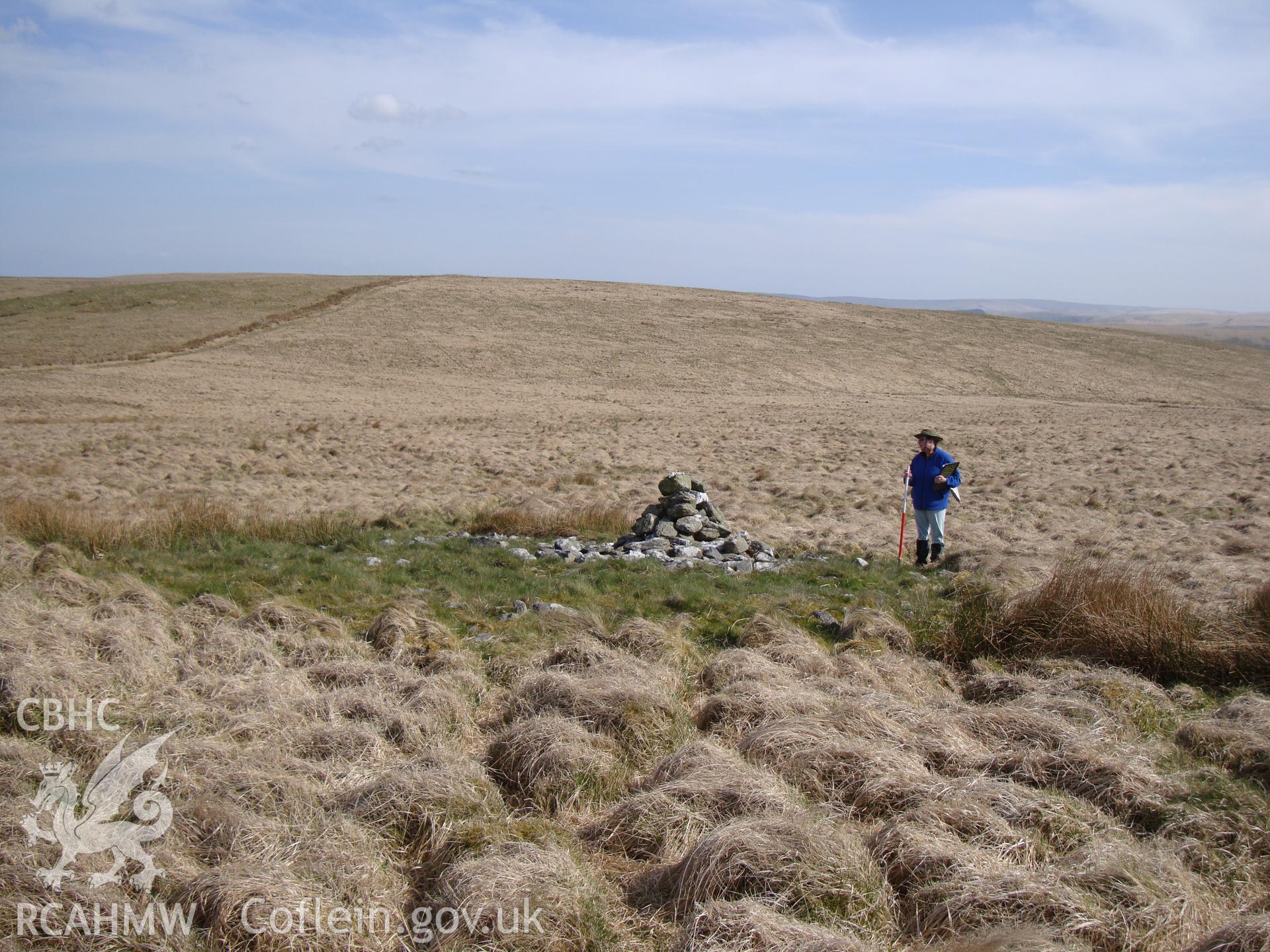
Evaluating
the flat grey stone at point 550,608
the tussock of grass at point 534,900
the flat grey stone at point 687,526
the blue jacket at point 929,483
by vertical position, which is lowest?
the tussock of grass at point 534,900

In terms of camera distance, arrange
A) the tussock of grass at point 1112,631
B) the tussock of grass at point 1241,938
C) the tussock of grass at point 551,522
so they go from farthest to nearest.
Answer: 1. the tussock of grass at point 551,522
2. the tussock of grass at point 1112,631
3. the tussock of grass at point 1241,938

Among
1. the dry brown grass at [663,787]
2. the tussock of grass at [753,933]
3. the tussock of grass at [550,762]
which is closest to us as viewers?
the tussock of grass at [753,933]

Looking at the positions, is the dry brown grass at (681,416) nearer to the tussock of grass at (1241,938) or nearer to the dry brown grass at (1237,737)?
the dry brown grass at (1237,737)

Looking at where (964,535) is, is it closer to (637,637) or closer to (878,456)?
(637,637)

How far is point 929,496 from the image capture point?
1308cm

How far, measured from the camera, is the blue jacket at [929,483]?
1300 centimetres

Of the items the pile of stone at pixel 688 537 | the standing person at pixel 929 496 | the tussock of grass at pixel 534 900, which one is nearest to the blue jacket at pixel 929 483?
the standing person at pixel 929 496

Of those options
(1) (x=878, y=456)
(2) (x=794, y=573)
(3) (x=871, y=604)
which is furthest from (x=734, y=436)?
(3) (x=871, y=604)

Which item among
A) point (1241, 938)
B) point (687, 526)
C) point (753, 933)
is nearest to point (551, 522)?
point (687, 526)

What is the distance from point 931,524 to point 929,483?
0.65 metres

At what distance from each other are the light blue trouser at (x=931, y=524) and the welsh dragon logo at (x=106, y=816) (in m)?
10.6

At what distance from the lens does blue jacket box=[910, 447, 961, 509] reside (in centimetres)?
1300

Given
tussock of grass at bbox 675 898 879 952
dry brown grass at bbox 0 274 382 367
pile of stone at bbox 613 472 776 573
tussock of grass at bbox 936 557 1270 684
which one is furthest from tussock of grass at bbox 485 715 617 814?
dry brown grass at bbox 0 274 382 367

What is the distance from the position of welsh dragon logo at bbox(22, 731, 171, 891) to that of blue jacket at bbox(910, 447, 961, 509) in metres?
10.6
